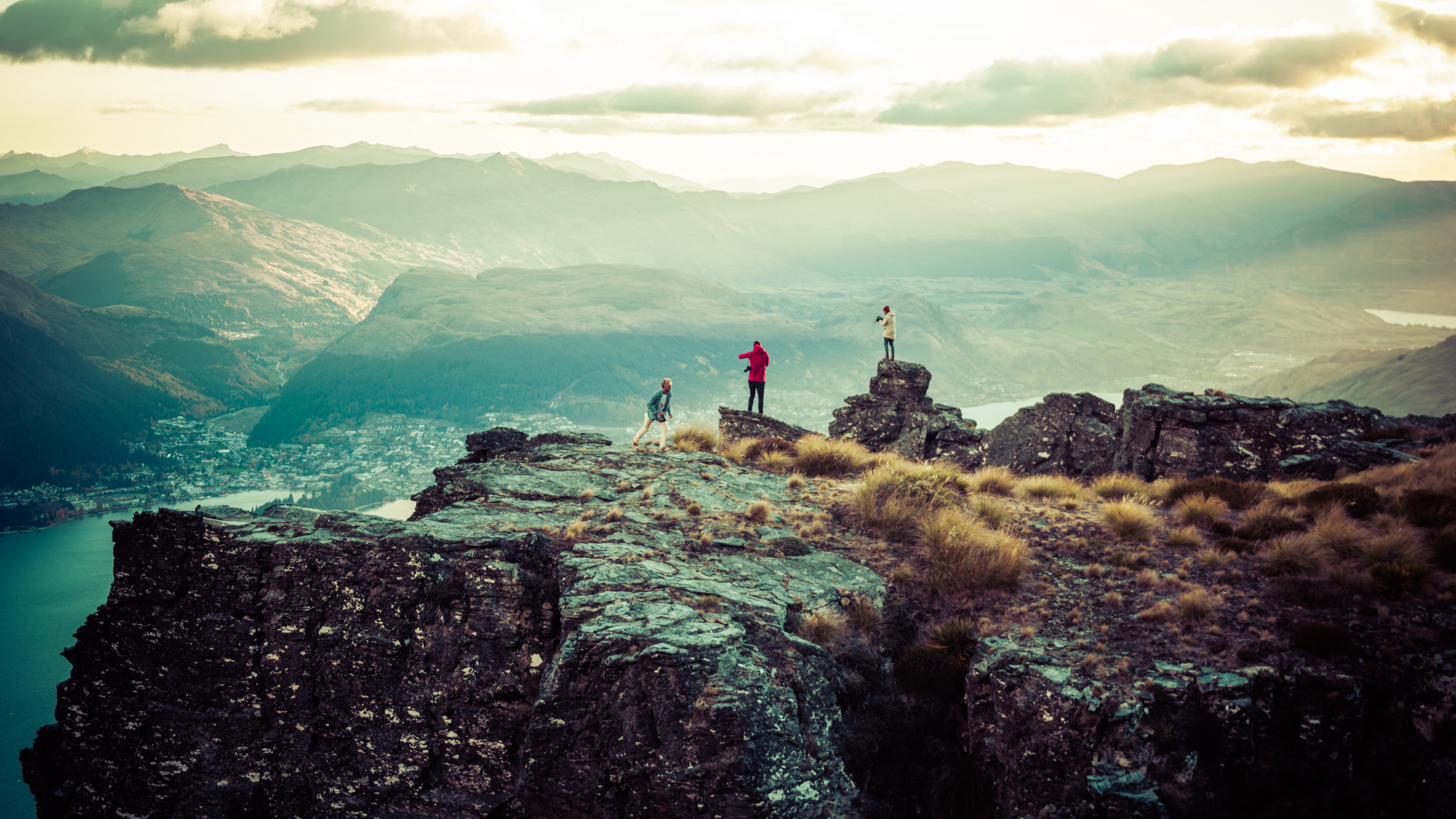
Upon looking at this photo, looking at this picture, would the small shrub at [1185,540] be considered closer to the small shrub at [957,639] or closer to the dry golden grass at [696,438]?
the small shrub at [957,639]

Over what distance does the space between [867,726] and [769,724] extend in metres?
2.39

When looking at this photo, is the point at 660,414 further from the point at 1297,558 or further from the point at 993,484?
the point at 1297,558

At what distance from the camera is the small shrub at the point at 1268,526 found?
49.6ft

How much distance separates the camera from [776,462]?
24047 millimetres

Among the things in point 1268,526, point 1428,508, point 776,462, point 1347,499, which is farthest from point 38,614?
point 1428,508

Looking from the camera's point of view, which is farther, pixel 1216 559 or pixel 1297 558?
pixel 1216 559

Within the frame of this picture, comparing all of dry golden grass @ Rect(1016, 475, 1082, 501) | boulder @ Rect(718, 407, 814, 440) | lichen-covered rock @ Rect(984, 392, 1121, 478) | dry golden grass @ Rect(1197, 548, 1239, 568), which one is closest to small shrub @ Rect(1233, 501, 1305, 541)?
dry golden grass @ Rect(1197, 548, 1239, 568)

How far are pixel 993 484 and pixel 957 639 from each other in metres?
8.95

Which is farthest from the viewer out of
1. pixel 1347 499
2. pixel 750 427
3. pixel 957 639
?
pixel 750 427

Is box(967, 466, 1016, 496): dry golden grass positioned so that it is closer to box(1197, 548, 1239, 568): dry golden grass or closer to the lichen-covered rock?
the lichen-covered rock

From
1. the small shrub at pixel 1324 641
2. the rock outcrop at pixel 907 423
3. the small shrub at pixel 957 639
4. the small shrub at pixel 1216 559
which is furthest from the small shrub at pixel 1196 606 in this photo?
the rock outcrop at pixel 907 423

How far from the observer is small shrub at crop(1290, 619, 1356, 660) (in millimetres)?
11281

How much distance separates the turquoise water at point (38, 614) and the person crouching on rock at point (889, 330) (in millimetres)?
50273

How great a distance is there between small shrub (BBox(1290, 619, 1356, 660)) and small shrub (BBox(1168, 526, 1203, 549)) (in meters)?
3.89
